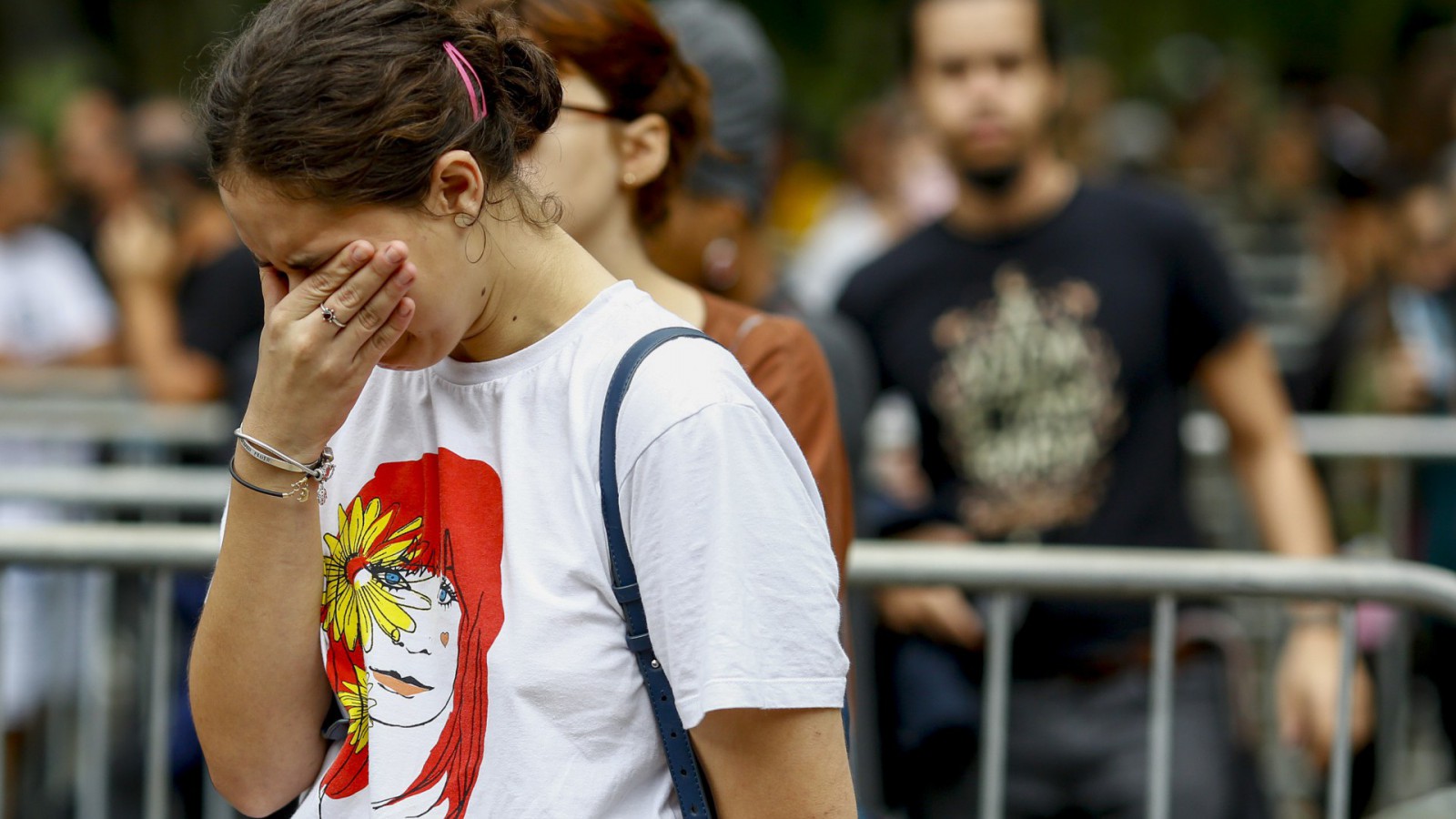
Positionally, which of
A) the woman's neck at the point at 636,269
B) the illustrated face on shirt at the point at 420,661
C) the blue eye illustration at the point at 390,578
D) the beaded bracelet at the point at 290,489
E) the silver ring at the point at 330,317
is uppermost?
the woman's neck at the point at 636,269

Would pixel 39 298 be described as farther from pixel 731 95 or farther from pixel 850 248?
pixel 731 95

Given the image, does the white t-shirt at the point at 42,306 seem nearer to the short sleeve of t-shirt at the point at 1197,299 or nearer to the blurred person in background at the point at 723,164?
the blurred person in background at the point at 723,164

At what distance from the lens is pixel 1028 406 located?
360 cm

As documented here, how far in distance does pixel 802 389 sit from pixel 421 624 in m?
0.64

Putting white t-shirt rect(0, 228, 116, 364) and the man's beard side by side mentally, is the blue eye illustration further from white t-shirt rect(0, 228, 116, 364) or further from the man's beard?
white t-shirt rect(0, 228, 116, 364)

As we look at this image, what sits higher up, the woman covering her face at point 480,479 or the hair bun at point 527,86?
the hair bun at point 527,86

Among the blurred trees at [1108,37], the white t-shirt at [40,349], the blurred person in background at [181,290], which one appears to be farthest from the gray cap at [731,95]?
the blurred trees at [1108,37]

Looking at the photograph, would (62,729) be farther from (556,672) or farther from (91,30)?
(91,30)

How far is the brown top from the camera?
77.7 inches

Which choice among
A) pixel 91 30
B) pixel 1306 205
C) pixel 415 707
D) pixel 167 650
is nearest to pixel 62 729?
pixel 167 650

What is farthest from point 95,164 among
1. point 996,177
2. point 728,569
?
point 728,569

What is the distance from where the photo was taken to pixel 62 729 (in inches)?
203

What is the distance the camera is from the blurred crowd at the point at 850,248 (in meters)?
3.20

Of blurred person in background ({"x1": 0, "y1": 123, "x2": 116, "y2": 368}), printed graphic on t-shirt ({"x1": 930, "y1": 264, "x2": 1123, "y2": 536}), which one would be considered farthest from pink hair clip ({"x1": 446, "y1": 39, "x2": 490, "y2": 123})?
blurred person in background ({"x1": 0, "y1": 123, "x2": 116, "y2": 368})
